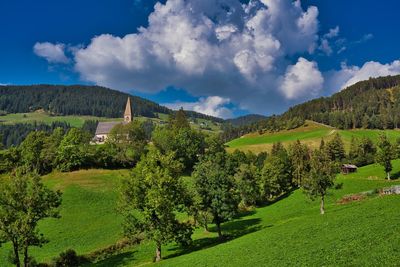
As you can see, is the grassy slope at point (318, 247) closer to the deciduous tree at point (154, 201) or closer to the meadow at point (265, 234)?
the meadow at point (265, 234)

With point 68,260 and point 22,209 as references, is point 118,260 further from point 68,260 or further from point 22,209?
point 22,209

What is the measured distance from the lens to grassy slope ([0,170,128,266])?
57688mm

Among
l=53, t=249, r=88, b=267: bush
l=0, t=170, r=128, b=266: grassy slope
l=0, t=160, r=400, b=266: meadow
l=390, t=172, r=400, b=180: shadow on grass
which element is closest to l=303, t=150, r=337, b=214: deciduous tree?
l=0, t=160, r=400, b=266: meadow

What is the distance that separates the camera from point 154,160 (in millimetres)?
50250

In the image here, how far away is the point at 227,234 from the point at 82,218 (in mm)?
31322

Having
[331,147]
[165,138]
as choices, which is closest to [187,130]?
[165,138]

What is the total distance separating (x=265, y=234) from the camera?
42.7 metres

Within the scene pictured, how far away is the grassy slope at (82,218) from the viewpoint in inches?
2271

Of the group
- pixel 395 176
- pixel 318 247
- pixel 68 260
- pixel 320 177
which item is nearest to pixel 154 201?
pixel 68 260

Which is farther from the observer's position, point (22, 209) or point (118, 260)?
point (118, 260)

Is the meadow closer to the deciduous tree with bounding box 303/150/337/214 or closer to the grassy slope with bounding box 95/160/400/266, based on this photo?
the grassy slope with bounding box 95/160/400/266

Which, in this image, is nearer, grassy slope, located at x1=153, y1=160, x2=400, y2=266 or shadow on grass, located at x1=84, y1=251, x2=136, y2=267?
grassy slope, located at x1=153, y1=160, x2=400, y2=266

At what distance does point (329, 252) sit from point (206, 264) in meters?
11.8

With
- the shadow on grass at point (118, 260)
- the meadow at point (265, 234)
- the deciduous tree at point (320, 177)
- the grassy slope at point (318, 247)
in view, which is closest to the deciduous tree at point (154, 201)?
the meadow at point (265, 234)
